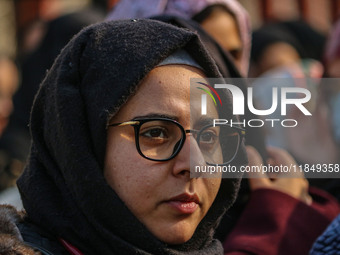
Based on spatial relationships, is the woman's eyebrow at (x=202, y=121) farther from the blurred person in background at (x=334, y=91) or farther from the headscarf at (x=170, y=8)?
the blurred person in background at (x=334, y=91)

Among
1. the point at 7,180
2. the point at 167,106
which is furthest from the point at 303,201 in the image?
the point at 7,180

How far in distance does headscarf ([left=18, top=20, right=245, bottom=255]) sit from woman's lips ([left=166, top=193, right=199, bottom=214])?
107 mm

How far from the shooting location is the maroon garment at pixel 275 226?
2350 millimetres

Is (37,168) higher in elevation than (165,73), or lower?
lower

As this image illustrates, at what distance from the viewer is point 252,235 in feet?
7.86

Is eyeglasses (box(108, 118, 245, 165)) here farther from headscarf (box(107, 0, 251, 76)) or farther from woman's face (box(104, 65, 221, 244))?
headscarf (box(107, 0, 251, 76))

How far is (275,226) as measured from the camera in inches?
95.3

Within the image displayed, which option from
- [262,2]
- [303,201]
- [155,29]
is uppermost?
[155,29]

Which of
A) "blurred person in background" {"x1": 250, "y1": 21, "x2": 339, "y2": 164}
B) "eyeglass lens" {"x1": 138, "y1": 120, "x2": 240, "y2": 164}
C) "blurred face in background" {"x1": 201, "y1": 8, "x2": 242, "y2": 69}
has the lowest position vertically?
"blurred person in background" {"x1": 250, "y1": 21, "x2": 339, "y2": 164}

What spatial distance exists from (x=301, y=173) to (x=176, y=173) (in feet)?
3.41

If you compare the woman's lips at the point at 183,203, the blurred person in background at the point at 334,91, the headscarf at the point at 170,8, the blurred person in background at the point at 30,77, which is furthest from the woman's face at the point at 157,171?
the blurred person in background at the point at 30,77

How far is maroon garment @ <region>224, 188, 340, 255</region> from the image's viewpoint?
2350mm

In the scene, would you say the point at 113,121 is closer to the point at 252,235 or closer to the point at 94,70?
the point at 94,70

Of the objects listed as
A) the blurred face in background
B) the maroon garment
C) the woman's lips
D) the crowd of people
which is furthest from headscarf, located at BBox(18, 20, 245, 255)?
the blurred face in background
